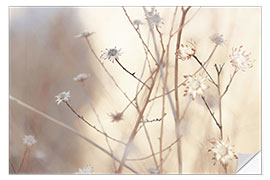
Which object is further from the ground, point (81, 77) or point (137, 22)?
point (137, 22)

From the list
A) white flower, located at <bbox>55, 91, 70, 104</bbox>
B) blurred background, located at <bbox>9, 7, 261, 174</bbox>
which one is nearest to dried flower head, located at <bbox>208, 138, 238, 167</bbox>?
blurred background, located at <bbox>9, 7, 261, 174</bbox>

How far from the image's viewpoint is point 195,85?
1229 millimetres

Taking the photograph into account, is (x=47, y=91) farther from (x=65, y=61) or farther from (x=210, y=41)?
(x=210, y=41)

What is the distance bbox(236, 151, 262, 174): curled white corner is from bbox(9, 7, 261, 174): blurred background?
2 cm

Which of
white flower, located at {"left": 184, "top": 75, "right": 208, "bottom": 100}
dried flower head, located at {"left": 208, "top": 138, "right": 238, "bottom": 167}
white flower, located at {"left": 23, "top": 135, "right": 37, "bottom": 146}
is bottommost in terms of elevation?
dried flower head, located at {"left": 208, "top": 138, "right": 238, "bottom": 167}

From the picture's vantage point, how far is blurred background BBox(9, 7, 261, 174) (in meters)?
1.23

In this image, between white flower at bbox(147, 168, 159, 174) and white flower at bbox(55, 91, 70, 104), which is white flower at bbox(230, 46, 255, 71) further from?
white flower at bbox(55, 91, 70, 104)

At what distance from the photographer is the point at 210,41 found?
1224 millimetres

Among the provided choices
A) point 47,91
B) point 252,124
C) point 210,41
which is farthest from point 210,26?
point 47,91

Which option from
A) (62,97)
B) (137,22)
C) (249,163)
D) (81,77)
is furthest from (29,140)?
(249,163)

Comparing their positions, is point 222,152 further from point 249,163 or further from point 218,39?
point 218,39

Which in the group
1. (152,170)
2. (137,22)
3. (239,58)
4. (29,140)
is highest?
(137,22)

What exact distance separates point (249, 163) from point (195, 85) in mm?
406

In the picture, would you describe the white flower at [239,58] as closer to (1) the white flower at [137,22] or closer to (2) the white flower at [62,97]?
(1) the white flower at [137,22]
